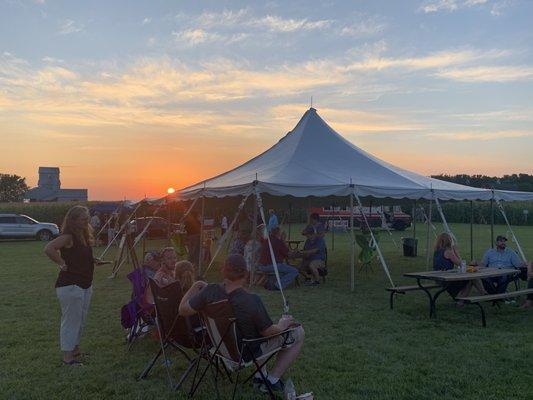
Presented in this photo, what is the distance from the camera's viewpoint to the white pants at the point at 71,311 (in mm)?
4641

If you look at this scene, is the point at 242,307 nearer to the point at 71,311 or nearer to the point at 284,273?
the point at 71,311

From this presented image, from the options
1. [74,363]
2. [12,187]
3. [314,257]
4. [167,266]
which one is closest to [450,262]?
[314,257]

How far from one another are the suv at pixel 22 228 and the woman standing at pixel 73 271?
19.9 m

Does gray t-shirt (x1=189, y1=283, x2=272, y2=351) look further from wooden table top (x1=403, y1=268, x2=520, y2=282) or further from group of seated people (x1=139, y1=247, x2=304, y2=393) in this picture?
wooden table top (x1=403, y1=268, x2=520, y2=282)

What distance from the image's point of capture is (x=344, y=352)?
17.2 feet

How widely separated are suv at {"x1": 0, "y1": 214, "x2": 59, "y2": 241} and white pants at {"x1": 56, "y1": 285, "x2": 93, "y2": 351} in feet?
65.3

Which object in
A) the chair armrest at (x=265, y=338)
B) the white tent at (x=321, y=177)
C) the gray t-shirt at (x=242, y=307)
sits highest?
the white tent at (x=321, y=177)

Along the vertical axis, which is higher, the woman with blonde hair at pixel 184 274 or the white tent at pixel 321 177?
the white tent at pixel 321 177

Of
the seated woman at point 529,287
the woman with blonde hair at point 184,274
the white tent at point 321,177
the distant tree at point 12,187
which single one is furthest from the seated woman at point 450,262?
the distant tree at point 12,187

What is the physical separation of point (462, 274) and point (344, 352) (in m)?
2.82

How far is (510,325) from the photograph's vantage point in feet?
21.0

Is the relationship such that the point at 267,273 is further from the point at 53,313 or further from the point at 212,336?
the point at 212,336

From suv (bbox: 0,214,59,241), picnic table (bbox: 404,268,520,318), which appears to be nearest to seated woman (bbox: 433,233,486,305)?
picnic table (bbox: 404,268,520,318)

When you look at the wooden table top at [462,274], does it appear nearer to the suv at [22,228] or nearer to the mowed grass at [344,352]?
the mowed grass at [344,352]
